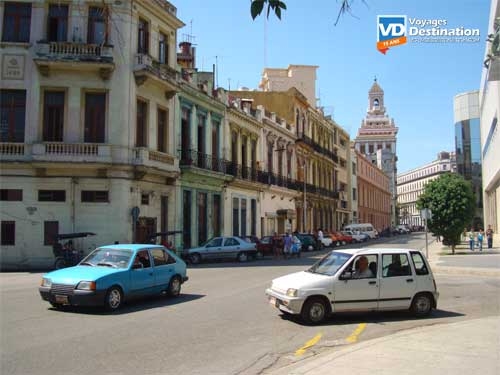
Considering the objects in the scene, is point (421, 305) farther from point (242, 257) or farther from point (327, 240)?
point (327, 240)

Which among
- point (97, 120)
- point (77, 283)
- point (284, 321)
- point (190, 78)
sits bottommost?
point (284, 321)

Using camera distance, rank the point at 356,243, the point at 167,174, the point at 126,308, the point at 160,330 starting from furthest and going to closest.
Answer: the point at 356,243 → the point at 167,174 → the point at 126,308 → the point at 160,330

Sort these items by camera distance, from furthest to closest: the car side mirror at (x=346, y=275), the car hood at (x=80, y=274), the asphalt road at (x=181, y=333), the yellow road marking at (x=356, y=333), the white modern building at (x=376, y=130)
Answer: the white modern building at (x=376, y=130)
the car hood at (x=80, y=274)
the car side mirror at (x=346, y=275)
the yellow road marking at (x=356, y=333)
the asphalt road at (x=181, y=333)

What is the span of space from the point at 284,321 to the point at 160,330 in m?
2.59

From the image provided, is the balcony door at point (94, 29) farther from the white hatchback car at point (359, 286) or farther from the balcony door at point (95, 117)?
the white hatchback car at point (359, 286)

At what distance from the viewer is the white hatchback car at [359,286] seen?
10.3 m

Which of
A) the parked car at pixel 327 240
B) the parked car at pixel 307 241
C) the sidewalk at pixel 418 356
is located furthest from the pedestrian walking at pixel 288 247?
the sidewalk at pixel 418 356

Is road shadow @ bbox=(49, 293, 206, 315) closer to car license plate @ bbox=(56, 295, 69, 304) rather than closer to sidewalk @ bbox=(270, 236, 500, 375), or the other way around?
car license plate @ bbox=(56, 295, 69, 304)

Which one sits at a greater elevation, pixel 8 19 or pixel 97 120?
pixel 8 19

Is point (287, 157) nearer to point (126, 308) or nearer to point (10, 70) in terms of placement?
point (10, 70)

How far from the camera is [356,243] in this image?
5562cm

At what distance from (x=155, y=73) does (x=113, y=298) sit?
17.8 metres

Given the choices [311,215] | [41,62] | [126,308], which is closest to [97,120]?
[41,62]

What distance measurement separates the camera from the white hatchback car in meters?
10.3
